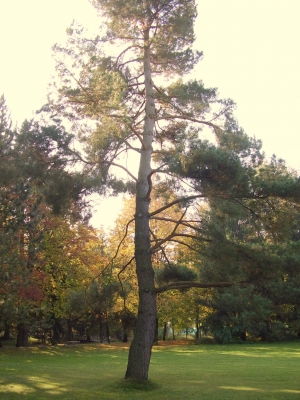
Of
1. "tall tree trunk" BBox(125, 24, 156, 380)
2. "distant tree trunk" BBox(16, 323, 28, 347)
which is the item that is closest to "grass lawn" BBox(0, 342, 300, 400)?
"tall tree trunk" BBox(125, 24, 156, 380)

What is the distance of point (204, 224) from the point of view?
1239 centimetres

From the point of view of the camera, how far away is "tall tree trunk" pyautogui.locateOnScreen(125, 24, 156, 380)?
12047mm

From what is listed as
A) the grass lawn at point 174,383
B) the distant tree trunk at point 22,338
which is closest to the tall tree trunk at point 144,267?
the grass lawn at point 174,383

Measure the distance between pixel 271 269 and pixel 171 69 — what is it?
7939mm

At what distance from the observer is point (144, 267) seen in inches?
498

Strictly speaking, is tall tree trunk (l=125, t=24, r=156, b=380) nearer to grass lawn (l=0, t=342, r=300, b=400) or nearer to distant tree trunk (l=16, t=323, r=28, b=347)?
grass lawn (l=0, t=342, r=300, b=400)

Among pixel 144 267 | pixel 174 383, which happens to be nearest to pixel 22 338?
pixel 174 383

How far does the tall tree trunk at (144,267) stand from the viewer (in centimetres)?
1205

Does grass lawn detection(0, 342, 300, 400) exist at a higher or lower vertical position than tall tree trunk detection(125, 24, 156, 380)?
lower

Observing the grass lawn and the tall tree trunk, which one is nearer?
the grass lawn

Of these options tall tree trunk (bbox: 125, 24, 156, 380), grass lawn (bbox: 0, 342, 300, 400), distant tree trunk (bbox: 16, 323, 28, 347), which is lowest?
grass lawn (bbox: 0, 342, 300, 400)

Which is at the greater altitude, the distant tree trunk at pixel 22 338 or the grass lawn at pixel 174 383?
the distant tree trunk at pixel 22 338

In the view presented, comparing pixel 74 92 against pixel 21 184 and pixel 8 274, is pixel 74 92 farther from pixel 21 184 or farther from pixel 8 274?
pixel 8 274

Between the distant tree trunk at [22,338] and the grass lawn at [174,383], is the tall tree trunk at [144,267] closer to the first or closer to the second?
the grass lawn at [174,383]
